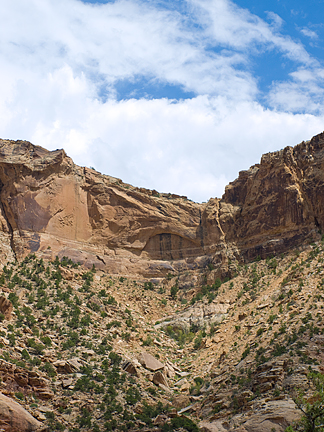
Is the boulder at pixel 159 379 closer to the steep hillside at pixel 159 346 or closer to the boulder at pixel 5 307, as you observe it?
the steep hillside at pixel 159 346

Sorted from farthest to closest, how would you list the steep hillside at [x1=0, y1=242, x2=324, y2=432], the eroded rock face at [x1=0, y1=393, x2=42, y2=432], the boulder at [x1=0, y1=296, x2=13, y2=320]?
the boulder at [x1=0, y1=296, x2=13, y2=320], the steep hillside at [x1=0, y1=242, x2=324, y2=432], the eroded rock face at [x1=0, y1=393, x2=42, y2=432]

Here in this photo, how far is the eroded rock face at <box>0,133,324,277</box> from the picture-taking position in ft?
191

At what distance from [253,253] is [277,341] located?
897 inches

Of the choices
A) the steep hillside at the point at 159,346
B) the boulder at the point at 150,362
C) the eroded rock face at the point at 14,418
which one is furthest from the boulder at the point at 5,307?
the boulder at the point at 150,362

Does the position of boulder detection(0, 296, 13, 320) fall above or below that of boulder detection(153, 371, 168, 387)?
above

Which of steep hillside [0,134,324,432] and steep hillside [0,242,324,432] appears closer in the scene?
steep hillside [0,242,324,432]

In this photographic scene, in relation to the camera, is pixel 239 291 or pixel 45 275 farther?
pixel 239 291

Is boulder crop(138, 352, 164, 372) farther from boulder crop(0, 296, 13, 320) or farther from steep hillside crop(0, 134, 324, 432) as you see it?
boulder crop(0, 296, 13, 320)

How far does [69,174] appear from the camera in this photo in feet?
205

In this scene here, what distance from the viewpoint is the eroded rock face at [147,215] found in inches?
2291

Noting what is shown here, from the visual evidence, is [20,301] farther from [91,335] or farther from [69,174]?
[69,174]

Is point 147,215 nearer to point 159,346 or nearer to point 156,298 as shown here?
point 156,298

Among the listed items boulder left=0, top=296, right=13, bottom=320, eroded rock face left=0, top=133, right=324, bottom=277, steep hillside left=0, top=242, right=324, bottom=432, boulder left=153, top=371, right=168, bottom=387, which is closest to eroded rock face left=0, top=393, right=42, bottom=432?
steep hillside left=0, top=242, right=324, bottom=432

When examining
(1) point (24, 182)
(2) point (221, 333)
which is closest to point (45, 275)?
(1) point (24, 182)
